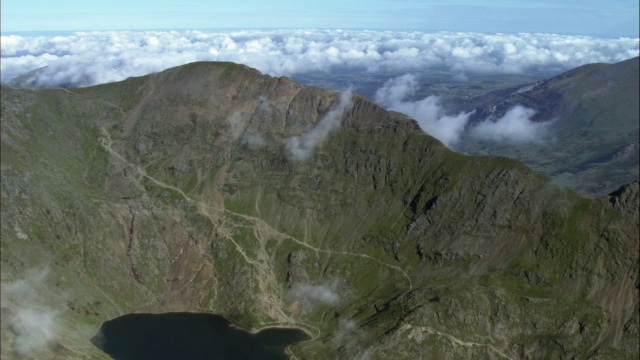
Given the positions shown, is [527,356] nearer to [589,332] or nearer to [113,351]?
[589,332]

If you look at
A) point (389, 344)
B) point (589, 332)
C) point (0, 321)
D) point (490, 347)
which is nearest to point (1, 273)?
point (0, 321)

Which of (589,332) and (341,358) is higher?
(589,332)

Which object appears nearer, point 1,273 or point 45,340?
point 45,340

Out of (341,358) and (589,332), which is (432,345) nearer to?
(341,358)

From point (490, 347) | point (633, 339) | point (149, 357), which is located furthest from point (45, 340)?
point (633, 339)


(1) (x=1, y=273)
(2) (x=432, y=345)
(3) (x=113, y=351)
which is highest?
(1) (x=1, y=273)

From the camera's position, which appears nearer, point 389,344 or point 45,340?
point 45,340

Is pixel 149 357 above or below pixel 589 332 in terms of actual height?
below
